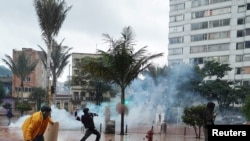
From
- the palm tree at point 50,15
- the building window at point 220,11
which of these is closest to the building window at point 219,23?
the building window at point 220,11

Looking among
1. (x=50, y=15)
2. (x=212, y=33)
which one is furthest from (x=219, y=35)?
(x=50, y=15)

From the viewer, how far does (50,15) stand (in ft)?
86.9

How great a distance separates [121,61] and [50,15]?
25.7 feet

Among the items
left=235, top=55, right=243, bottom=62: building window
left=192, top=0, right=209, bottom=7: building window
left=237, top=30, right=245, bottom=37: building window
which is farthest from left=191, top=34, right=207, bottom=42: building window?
left=235, top=55, right=243, bottom=62: building window

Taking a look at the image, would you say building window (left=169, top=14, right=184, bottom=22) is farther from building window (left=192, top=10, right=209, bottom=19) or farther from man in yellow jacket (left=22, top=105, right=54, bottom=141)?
man in yellow jacket (left=22, top=105, right=54, bottom=141)

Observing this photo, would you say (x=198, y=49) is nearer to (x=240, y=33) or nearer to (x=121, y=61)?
(x=240, y=33)

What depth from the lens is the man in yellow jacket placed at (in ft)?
22.7

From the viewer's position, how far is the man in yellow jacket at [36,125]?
6.93 meters

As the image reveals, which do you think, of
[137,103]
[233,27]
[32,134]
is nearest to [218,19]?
[233,27]

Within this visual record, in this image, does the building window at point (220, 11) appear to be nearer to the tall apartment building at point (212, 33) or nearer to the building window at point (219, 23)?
the tall apartment building at point (212, 33)

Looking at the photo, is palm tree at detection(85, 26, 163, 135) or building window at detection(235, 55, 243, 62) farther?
building window at detection(235, 55, 243, 62)

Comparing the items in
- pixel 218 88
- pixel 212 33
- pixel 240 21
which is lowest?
pixel 218 88

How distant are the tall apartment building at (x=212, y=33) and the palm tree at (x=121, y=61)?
4664cm

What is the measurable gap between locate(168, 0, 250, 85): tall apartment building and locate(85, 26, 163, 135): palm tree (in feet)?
153
